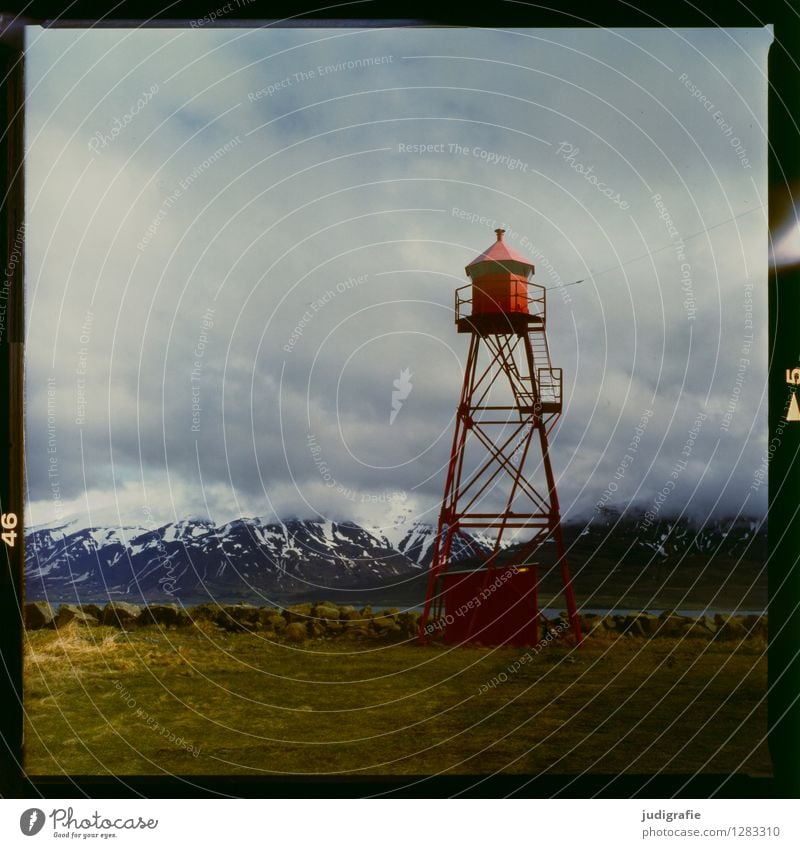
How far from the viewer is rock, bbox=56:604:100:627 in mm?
17922

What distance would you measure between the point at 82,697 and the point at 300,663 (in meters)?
4.99

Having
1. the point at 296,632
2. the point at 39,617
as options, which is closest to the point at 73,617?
the point at 39,617

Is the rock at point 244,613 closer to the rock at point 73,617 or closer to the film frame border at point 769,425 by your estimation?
the rock at point 73,617

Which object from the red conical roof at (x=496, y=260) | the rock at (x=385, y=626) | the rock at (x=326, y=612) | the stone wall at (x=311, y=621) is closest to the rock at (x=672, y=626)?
the stone wall at (x=311, y=621)

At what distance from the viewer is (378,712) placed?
1302 cm

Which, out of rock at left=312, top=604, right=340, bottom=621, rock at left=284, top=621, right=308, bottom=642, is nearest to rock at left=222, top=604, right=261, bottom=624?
rock at left=284, top=621, right=308, bottom=642

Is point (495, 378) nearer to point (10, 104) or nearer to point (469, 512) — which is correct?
point (469, 512)

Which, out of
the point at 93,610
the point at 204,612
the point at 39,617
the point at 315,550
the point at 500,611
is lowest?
the point at 315,550

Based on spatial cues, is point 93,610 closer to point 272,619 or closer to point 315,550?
point 272,619

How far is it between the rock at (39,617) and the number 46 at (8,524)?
8.04 metres

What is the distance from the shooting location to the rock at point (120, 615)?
18516mm

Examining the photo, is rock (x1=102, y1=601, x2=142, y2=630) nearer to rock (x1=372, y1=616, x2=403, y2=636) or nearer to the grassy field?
the grassy field

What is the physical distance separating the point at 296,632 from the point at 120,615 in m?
4.42
